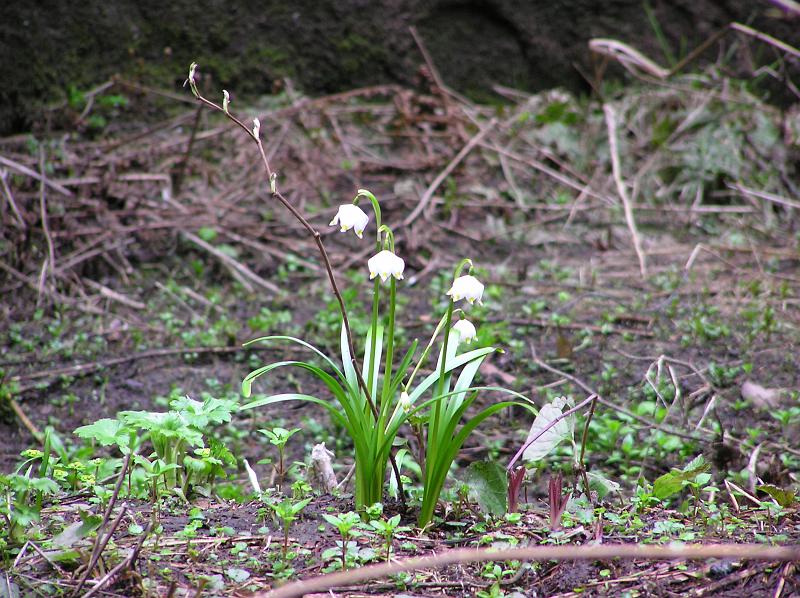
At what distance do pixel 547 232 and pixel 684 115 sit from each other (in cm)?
171

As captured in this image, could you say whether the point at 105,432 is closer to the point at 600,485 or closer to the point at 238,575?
the point at 238,575

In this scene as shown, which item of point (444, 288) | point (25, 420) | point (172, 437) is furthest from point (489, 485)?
point (444, 288)

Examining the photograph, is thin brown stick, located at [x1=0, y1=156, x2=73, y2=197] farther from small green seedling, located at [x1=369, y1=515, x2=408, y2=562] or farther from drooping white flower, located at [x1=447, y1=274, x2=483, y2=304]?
small green seedling, located at [x1=369, y1=515, x2=408, y2=562]

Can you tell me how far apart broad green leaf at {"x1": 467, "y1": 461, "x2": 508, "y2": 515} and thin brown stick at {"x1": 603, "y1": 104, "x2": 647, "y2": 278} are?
8.60 feet

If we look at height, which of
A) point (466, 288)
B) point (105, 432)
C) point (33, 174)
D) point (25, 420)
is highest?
point (466, 288)

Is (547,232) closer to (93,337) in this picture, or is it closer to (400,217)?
(400,217)

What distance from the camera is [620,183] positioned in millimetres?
5059

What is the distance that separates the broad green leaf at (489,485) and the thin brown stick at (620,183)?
262 cm

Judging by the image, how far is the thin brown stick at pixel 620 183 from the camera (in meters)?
4.46

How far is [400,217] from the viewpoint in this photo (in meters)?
4.94

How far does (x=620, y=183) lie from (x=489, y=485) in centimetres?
352

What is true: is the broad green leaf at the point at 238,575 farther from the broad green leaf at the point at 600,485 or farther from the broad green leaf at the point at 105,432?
the broad green leaf at the point at 600,485

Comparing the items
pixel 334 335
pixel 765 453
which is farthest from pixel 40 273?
pixel 765 453

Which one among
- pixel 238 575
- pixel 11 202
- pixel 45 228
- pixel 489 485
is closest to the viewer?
pixel 238 575
